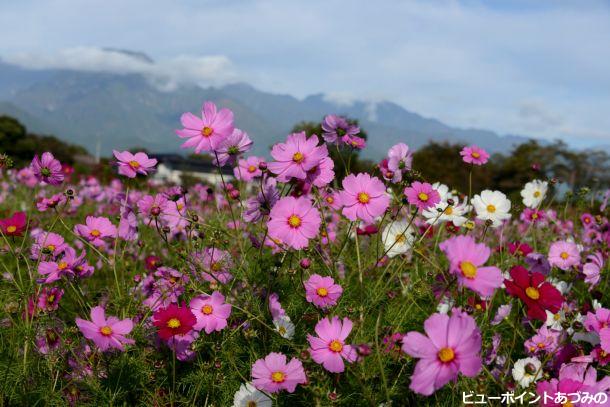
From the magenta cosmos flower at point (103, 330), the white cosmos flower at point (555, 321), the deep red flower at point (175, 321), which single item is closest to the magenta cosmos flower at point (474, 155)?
the white cosmos flower at point (555, 321)

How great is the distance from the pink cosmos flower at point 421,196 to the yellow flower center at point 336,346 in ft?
1.57

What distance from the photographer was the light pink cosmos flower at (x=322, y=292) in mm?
1471

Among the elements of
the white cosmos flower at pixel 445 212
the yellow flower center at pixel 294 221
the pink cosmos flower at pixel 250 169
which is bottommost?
the white cosmos flower at pixel 445 212

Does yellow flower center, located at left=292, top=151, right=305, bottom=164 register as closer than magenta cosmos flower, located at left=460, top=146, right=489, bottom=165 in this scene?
Yes

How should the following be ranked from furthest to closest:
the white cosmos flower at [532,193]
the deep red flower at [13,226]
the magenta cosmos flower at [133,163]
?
the white cosmos flower at [532,193] → the deep red flower at [13,226] → the magenta cosmos flower at [133,163]

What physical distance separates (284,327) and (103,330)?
0.58 meters

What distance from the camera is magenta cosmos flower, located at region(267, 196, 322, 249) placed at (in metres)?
1.28

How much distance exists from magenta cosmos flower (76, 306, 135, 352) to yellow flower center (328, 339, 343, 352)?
0.59 metres

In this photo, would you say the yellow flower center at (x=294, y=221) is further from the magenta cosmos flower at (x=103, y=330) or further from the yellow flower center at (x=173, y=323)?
the magenta cosmos flower at (x=103, y=330)

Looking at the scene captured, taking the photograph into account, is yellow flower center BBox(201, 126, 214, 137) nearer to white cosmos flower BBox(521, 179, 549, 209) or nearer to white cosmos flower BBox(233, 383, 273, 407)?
Answer: white cosmos flower BBox(233, 383, 273, 407)

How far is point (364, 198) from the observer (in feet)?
4.57

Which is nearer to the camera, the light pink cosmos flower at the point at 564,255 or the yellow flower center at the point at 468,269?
the yellow flower center at the point at 468,269

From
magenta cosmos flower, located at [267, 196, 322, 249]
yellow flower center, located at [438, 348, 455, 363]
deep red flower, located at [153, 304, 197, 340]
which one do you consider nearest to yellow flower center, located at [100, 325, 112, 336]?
deep red flower, located at [153, 304, 197, 340]

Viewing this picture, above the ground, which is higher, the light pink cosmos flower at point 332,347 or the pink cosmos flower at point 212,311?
the light pink cosmos flower at point 332,347
